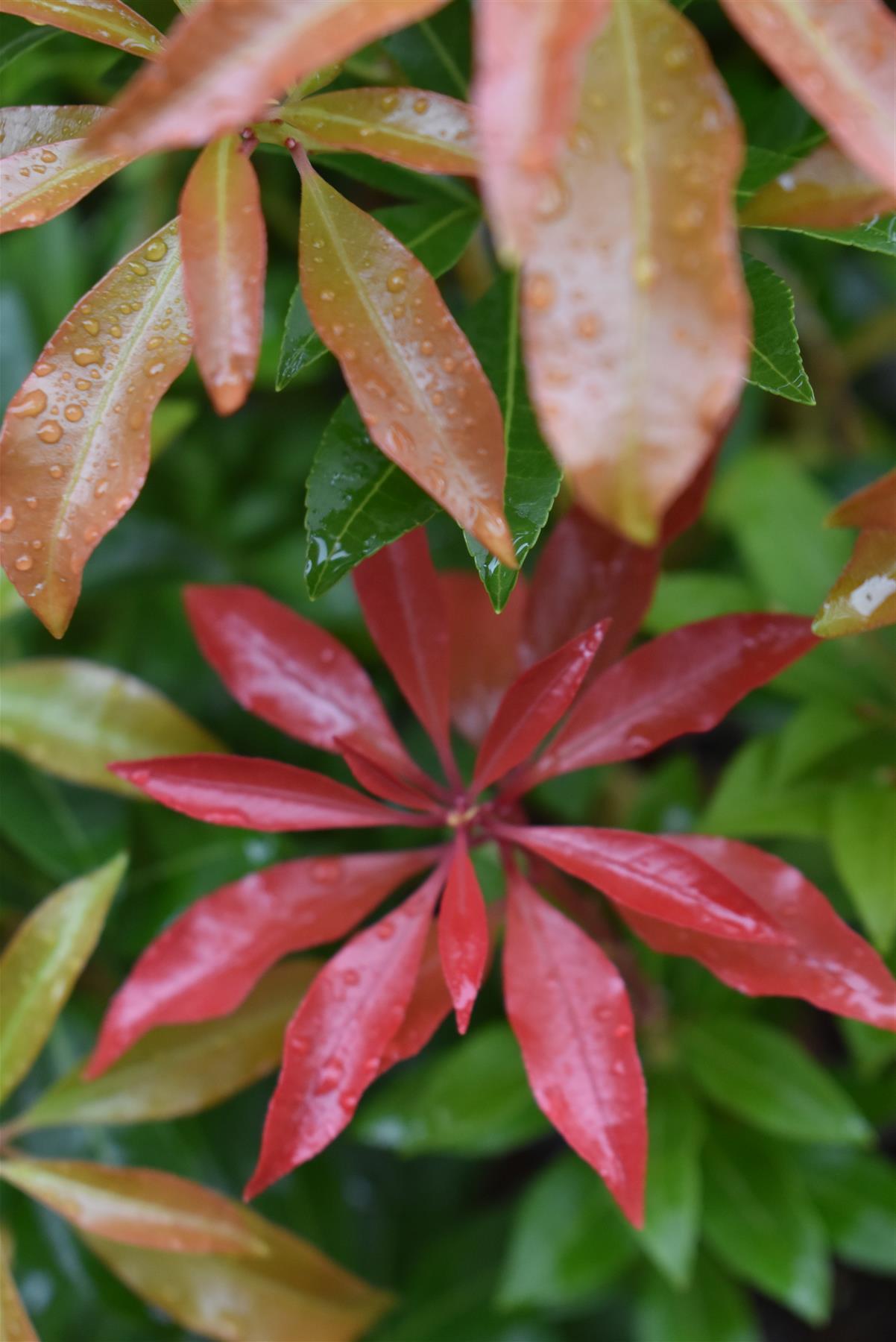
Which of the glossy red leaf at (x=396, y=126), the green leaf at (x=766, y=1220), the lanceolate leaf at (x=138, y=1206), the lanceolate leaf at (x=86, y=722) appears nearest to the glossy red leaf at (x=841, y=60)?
the glossy red leaf at (x=396, y=126)

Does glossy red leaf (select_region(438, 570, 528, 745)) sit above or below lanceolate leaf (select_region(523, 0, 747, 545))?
below

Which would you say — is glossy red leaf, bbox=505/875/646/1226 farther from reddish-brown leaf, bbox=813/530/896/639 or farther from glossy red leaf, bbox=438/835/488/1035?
reddish-brown leaf, bbox=813/530/896/639

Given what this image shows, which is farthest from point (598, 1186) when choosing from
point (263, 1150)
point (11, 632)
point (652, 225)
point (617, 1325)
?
point (652, 225)

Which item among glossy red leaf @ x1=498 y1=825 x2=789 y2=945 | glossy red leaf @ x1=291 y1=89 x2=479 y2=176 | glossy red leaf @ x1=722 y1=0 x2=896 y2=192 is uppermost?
glossy red leaf @ x1=291 y1=89 x2=479 y2=176

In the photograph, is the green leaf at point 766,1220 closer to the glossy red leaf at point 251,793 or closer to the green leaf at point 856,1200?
the green leaf at point 856,1200

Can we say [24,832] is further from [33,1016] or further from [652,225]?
[652,225]

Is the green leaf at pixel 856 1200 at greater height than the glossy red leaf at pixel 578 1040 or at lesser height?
lesser

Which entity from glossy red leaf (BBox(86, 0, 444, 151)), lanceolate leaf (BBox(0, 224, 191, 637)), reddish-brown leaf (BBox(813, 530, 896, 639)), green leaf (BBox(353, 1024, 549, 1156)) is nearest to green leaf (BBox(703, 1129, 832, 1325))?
green leaf (BBox(353, 1024, 549, 1156))
